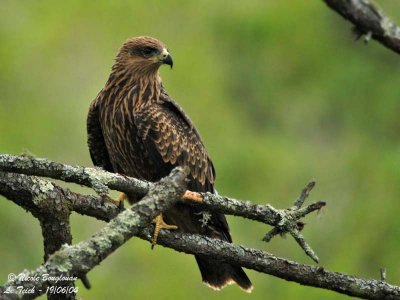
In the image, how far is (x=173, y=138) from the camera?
7242 millimetres

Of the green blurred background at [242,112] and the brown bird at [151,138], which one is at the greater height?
the green blurred background at [242,112]

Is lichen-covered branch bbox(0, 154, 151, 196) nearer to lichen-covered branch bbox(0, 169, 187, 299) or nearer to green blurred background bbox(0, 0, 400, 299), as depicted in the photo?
lichen-covered branch bbox(0, 169, 187, 299)

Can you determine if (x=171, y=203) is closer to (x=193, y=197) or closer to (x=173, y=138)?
(x=193, y=197)

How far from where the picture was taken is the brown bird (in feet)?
23.4

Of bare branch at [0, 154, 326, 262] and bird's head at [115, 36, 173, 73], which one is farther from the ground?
bird's head at [115, 36, 173, 73]

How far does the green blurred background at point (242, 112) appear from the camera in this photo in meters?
13.5

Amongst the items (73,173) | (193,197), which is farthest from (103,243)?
(193,197)

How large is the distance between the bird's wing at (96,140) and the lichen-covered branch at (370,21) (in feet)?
8.34

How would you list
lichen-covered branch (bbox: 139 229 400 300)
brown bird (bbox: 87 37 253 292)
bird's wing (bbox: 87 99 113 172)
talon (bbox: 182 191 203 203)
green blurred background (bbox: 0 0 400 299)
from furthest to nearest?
green blurred background (bbox: 0 0 400 299) → bird's wing (bbox: 87 99 113 172) → brown bird (bbox: 87 37 253 292) → talon (bbox: 182 191 203 203) → lichen-covered branch (bbox: 139 229 400 300)

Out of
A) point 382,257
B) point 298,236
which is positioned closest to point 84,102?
point 382,257

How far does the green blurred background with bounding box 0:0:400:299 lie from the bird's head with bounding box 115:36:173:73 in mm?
5450

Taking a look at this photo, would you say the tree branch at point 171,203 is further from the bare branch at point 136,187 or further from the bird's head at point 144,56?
the bird's head at point 144,56

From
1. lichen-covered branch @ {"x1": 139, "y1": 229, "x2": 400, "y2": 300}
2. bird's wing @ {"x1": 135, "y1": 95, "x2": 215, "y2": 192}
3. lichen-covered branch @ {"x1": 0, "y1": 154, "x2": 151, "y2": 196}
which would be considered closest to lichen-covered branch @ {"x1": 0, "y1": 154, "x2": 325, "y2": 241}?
lichen-covered branch @ {"x1": 0, "y1": 154, "x2": 151, "y2": 196}

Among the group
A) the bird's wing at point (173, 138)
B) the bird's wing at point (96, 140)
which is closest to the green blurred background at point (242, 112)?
the bird's wing at point (96, 140)
